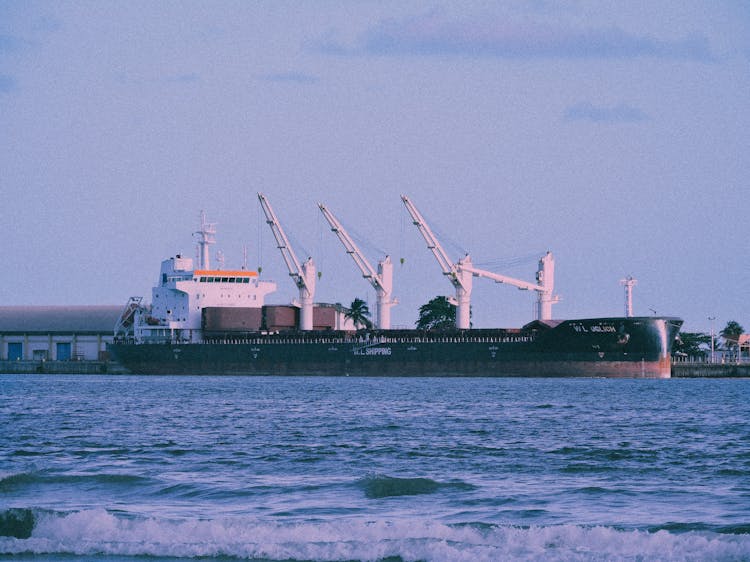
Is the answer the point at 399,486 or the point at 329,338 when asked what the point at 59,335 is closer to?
the point at 329,338

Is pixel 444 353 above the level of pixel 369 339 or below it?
below

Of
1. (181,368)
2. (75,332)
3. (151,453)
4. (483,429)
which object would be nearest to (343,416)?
(483,429)

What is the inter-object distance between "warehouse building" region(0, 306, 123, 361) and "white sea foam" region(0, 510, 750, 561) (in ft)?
343

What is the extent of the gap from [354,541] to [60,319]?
114 metres

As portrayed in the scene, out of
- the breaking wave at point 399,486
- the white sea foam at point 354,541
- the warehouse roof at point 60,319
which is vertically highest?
the warehouse roof at point 60,319

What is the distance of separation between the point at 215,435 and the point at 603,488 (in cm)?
1282

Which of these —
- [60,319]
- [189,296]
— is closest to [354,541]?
[189,296]

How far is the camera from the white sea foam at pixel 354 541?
16.0m

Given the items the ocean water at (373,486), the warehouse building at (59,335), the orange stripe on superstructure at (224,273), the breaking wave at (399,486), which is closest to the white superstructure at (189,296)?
the orange stripe on superstructure at (224,273)

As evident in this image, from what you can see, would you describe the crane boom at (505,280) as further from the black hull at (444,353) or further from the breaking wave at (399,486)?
the breaking wave at (399,486)

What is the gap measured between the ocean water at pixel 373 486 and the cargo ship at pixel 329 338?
134ft

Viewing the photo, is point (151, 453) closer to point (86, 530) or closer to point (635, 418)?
point (86, 530)

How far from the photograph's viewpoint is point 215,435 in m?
31.6

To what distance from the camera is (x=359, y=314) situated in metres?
127
